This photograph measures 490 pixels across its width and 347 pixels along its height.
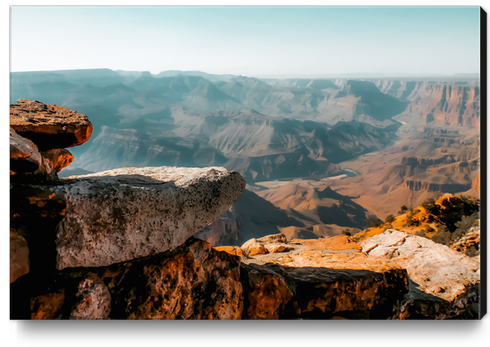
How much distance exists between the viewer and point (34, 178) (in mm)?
3029

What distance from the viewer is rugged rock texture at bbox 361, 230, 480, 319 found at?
4.04 meters

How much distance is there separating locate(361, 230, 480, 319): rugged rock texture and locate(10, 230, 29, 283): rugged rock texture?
400 centimetres

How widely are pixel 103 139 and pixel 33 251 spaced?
7508 centimetres

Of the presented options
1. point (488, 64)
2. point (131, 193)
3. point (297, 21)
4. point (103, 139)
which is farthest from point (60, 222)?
point (103, 139)

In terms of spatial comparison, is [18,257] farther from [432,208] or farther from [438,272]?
[432,208]

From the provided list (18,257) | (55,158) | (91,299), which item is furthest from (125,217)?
(55,158)

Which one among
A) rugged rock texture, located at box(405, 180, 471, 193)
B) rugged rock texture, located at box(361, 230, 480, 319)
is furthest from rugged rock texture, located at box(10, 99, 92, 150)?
rugged rock texture, located at box(405, 180, 471, 193)

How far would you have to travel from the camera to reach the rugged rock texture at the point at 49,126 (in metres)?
3.27

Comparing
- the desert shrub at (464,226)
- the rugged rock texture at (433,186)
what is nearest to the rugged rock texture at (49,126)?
the desert shrub at (464,226)

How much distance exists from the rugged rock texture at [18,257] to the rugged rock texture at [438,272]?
13.1ft

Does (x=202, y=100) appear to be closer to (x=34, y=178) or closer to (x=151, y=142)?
(x=151, y=142)

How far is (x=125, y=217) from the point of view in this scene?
296cm

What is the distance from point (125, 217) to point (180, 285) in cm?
87

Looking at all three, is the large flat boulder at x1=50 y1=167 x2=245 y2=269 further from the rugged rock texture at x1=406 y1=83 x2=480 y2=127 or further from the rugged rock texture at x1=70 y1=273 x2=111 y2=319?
the rugged rock texture at x1=406 y1=83 x2=480 y2=127
